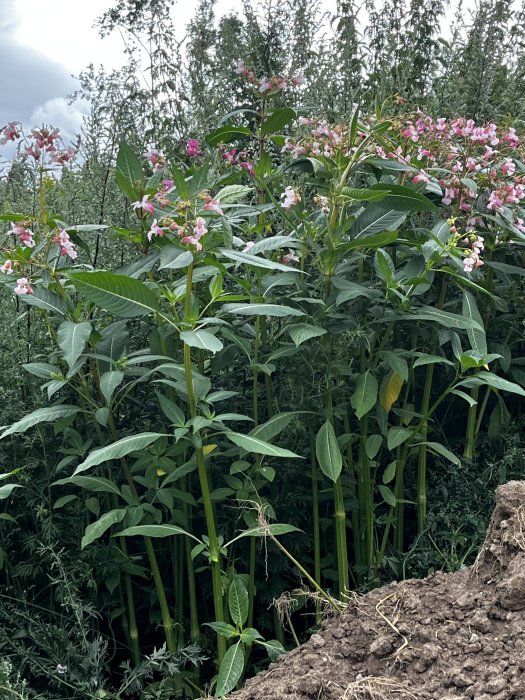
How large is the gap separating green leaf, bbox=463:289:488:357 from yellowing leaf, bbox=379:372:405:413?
273 millimetres

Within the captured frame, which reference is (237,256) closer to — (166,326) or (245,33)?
(166,326)

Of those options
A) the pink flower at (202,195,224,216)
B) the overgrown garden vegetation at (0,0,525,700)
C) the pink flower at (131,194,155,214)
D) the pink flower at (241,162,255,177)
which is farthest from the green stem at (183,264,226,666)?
the pink flower at (241,162,255,177)

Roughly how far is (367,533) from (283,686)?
3.28ft

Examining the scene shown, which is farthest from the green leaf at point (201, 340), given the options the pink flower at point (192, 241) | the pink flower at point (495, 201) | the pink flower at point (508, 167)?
the pink flower at point (508, 167)

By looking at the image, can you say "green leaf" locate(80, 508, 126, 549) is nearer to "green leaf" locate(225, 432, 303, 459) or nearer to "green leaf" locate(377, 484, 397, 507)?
"green leaf" locate(225, 432, 303, 459)

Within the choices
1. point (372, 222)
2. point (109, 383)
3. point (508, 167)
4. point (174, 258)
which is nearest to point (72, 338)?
point (109, 383)

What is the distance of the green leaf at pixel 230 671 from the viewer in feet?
7.29

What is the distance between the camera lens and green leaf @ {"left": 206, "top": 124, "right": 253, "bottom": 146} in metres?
2.82

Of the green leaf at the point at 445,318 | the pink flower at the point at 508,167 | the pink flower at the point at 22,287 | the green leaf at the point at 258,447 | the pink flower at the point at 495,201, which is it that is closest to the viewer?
the green leaf at the point at 258,447

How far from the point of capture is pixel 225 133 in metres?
2.86

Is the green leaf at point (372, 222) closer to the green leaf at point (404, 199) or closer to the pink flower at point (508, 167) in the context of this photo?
the green leaf at point (404, 199)

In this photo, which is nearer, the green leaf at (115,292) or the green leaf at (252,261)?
the green leaf at (115,292)

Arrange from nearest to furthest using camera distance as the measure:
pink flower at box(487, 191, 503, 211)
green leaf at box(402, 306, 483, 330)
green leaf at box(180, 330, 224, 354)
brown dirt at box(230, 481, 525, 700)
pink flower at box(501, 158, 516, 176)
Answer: brown dirt at box(230, 481, 525, 700) → green leaf at box(180, 330, 224, 354) → green leaf at box(402, 306, 483, 330) → pink flower at box(487, 191, 503, 211) → pink flower at box(501, 158, 516, 176)

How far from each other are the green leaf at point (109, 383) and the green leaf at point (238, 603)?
658mm
